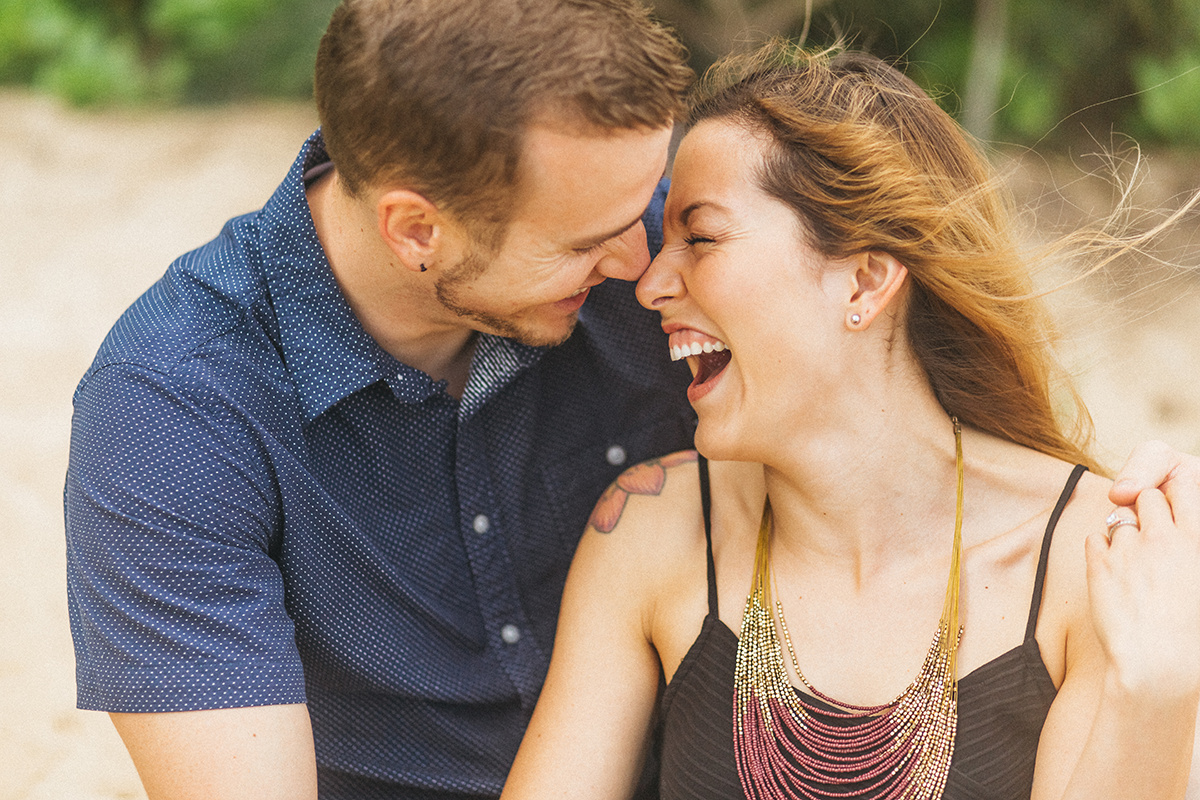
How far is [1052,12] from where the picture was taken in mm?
6875

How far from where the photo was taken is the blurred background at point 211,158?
4.60 metres

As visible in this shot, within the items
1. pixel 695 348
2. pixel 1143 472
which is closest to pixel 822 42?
pixel 695 348

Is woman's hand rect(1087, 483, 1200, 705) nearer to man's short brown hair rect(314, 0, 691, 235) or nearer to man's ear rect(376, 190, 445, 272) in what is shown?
man's short brown hair rect(314, 0, 691, 235)

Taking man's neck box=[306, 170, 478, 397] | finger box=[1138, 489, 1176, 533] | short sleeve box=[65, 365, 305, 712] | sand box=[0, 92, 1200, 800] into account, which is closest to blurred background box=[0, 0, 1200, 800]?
sand box=[0, 92, 1200, 800]

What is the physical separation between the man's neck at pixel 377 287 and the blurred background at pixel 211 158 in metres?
2.09

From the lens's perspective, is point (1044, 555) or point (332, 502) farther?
point (332, 502)

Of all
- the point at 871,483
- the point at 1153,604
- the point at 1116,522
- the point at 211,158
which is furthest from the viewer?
the point at 211,158

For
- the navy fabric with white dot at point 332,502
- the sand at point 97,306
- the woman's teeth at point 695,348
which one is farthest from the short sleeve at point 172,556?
the sand at point 97,306

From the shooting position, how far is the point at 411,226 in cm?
225

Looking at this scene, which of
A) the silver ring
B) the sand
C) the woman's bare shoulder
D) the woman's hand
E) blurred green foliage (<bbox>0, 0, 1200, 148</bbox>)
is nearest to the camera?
the woman's hand

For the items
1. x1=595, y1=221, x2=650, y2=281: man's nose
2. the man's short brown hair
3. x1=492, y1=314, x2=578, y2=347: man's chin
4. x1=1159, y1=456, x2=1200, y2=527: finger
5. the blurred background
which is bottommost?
x1=1159, y1=456, x2=1200, y2=527: finger

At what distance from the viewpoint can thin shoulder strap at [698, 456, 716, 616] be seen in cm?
225

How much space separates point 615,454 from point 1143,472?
1165 mm

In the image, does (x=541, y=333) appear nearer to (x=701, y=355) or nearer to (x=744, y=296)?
(x=701, y=355)
